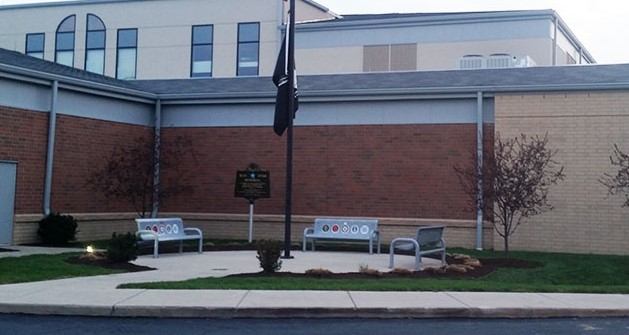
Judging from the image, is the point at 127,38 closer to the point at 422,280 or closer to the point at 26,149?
the point at 26,149

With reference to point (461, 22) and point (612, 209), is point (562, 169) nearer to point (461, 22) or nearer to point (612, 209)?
point (612, 209)

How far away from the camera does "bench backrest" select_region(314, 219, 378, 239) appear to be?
1959 centimetres

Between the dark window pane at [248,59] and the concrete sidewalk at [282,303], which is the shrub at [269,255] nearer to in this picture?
the concrete sidewalk at [282,303]

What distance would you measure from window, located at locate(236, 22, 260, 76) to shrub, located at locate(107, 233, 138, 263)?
27.3 meters

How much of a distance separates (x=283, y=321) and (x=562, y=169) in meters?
12.0

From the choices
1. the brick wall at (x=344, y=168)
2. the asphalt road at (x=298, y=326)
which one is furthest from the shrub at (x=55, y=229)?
the asphalt road at (x=298, y=326)

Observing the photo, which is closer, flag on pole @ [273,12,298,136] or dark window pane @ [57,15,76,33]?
flag on pole @ [273,12,298,136]

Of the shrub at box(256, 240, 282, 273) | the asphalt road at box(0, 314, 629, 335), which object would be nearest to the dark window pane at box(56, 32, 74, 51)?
the shrub at box(256, 240, 282, 273)

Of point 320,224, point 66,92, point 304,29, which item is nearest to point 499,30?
point 304,29

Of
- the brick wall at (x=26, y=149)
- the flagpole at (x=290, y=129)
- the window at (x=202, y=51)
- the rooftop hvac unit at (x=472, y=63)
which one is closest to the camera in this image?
the flagpole at (x=290, y=129)

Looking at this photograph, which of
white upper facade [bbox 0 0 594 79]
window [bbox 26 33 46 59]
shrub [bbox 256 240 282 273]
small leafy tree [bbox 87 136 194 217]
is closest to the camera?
shrub [bbox 256 240 282 273]

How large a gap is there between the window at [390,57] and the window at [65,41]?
19709mm

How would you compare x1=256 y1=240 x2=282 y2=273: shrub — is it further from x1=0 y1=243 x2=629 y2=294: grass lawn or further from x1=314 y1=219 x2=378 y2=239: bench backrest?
x1=314 y1=219 x2=378 y2=239: bench backrest

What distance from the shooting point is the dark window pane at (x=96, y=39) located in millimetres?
45062
